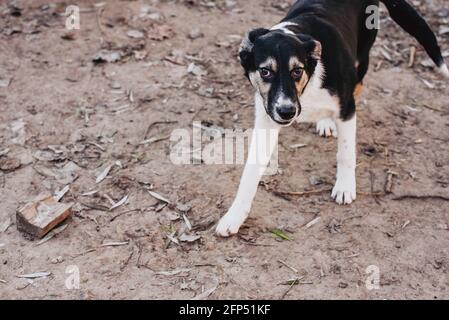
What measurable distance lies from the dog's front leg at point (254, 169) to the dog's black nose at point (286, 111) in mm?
428

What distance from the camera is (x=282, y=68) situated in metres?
3.67

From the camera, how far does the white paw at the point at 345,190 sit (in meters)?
4.35

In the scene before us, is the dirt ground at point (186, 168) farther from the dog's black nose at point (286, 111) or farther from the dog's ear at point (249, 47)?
the dog's ear at point (249, 47)

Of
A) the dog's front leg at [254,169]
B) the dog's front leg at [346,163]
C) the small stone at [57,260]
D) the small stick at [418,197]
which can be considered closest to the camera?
the small stone at [57,260]

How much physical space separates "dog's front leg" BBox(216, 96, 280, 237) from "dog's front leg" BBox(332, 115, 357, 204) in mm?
506

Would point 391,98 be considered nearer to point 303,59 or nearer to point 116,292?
point 303,59

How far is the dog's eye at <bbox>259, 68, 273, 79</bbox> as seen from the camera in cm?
373

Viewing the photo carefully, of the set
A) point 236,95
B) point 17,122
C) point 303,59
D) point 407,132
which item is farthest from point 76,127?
point 407,132

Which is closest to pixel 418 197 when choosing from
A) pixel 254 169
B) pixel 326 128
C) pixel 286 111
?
pixel 326 128

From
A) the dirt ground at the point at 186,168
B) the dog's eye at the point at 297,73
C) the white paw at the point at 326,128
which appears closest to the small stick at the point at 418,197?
the dirt ground at the point at 186,168

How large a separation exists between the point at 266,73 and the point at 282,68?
121 millimetres

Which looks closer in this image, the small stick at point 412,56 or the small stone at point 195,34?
the small stick at point 412,56

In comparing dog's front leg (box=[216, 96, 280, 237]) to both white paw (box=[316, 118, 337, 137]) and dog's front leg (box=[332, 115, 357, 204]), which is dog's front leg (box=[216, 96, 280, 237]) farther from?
white paw (box=[316, 118, 337, 137])

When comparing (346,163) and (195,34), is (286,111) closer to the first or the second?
(346,163)
